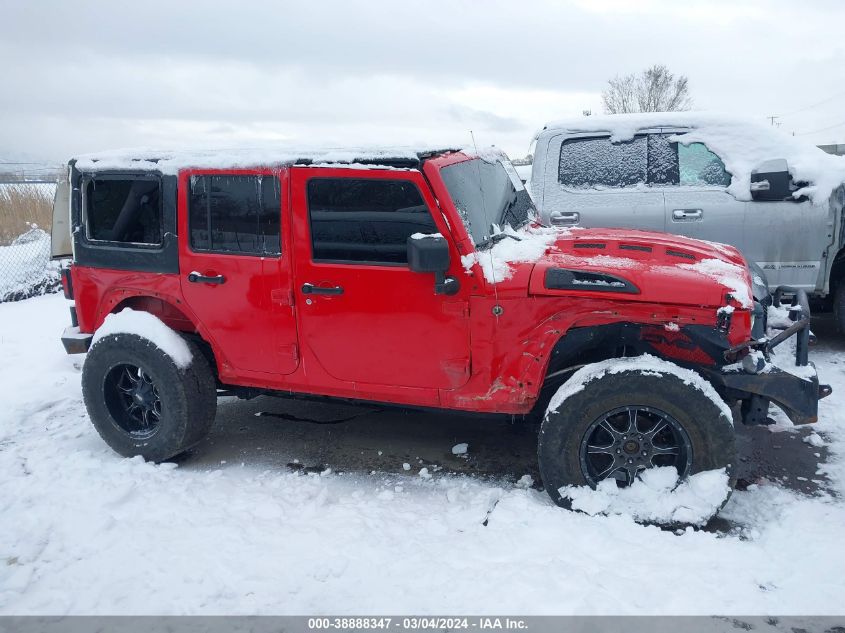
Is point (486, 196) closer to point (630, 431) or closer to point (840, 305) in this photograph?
point (630, 431)

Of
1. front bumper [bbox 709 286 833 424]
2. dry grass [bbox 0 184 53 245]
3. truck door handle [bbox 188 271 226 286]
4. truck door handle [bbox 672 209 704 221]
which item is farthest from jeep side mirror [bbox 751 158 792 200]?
dry grass [bbox 0 184 53 245]

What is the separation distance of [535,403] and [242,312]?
5.89 ft

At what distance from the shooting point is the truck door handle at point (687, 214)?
568 centimetres

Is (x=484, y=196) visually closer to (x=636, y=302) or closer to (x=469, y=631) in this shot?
(x=636, y=302)

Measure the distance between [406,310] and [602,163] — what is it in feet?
10.6

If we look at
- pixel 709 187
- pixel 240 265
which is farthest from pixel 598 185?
pixel 240 265

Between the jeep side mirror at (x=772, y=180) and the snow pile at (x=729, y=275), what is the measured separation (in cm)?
235

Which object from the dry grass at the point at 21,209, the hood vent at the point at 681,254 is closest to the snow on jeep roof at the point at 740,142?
the hood vent at the point at 681,254

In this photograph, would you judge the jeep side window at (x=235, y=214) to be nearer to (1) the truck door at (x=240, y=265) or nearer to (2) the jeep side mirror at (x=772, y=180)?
(1) the truck door at (x=240, y=265)

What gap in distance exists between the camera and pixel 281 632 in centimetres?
271

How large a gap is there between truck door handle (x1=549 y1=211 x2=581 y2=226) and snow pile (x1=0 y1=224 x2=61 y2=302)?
738cm

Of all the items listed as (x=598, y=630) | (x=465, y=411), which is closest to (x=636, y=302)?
(x=465, y=411)

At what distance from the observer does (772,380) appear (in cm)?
327

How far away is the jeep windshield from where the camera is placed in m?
3.63
